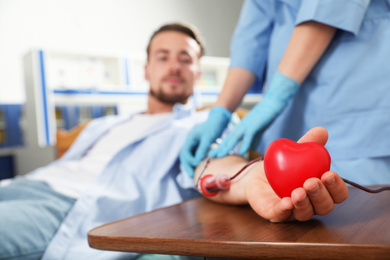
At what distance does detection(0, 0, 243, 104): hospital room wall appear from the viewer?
4.06 m

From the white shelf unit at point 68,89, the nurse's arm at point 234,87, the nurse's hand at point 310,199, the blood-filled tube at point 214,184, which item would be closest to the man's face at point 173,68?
the nurse's arm at point 234,87

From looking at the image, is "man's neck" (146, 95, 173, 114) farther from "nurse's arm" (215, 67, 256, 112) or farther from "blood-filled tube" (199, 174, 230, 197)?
"blood-filled tube" (199, 174, 230, 197)

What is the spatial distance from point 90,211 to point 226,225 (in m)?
0.56

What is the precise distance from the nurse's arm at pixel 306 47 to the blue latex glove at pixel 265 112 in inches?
1.0

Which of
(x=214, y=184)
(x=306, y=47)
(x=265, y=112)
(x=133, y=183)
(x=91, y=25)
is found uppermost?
(x=91, y=25)

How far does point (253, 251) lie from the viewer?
40 centimetres

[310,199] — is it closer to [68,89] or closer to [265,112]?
[265,112]

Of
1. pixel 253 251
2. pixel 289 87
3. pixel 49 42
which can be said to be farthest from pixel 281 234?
pixel 49 42

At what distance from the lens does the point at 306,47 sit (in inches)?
28.9

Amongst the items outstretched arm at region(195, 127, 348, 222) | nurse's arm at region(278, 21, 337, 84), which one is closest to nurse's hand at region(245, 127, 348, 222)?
outstretched arm at region(195, 127, 348, 222)

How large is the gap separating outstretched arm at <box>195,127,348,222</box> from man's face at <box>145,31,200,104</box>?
0.97 metres

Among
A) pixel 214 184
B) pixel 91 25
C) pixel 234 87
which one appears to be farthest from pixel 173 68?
pixel 91 25

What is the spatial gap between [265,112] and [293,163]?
1.22ft

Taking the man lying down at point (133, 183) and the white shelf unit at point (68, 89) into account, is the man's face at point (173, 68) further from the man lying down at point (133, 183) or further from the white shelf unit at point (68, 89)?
the white shelf unit at point (68, 89)
